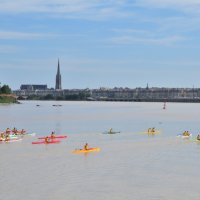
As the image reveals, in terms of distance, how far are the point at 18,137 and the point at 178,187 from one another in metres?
32.4

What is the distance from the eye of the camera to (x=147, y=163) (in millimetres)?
42875

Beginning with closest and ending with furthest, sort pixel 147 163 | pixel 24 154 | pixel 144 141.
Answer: pixel 147 163 < pixel 24 154 < pixel 144 141

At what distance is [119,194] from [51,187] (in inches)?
180

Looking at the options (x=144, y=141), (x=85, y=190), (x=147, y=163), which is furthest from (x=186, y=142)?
(x=85, y=190)

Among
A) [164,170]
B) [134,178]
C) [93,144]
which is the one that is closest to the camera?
[134,178]

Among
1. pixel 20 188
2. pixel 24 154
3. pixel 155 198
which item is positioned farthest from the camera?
pixel 24 154

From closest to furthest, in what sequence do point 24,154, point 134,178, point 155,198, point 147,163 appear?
point 155,198 → point 134,178 → point 147,163 → point 24,154

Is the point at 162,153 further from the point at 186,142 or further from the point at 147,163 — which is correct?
the point at 186,142

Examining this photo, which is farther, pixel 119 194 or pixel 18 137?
pixel 18 137

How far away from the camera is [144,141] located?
204 feet

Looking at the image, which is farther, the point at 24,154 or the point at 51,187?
the point at 24,154

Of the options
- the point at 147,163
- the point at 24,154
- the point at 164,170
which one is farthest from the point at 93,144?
the point at 164,170

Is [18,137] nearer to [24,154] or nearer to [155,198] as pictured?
[24,154]

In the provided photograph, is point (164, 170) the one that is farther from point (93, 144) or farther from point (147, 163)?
point (93, 144)
